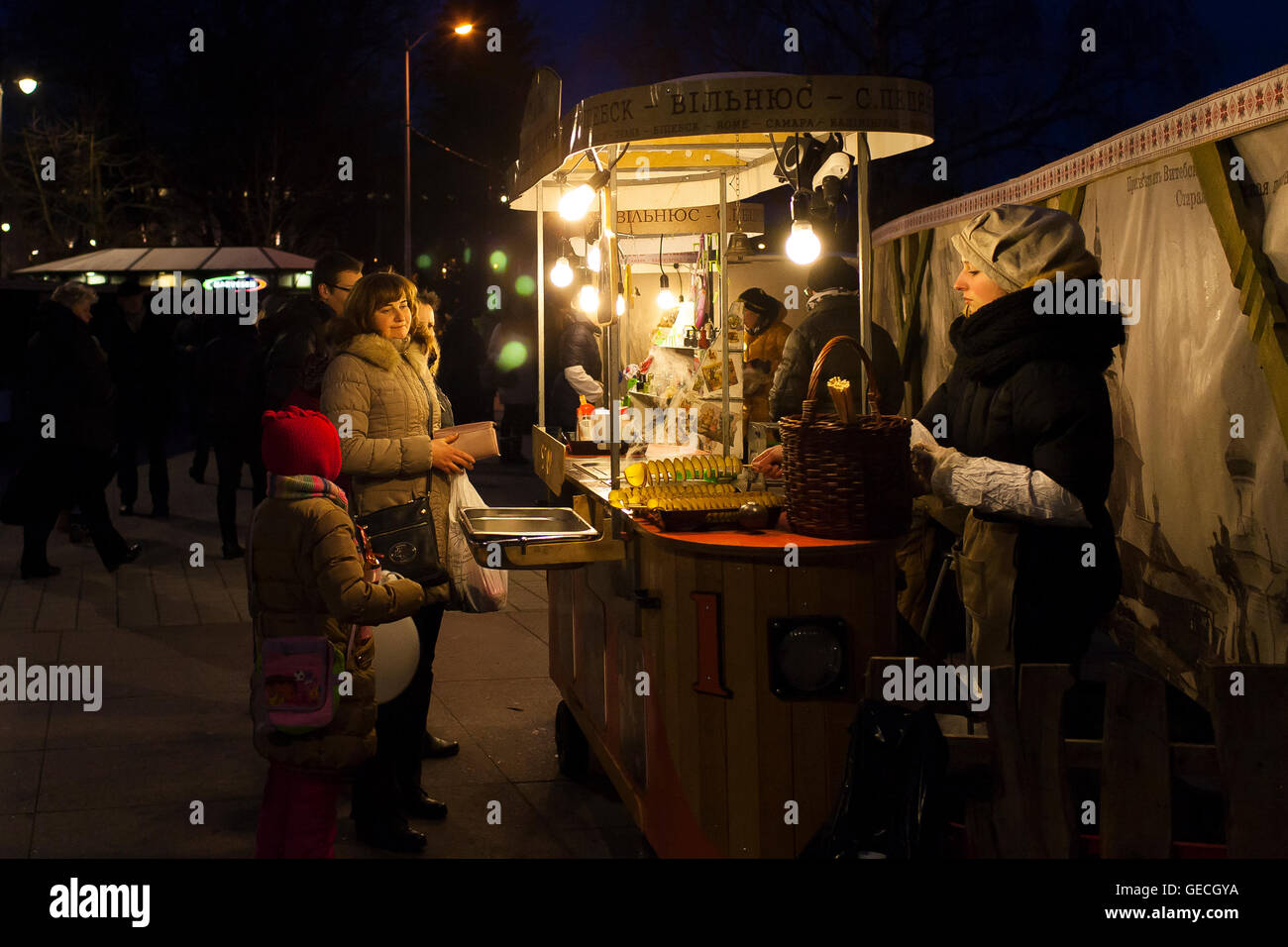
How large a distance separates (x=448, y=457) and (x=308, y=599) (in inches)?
44.1

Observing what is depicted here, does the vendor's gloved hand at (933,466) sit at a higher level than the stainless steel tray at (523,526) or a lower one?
higher

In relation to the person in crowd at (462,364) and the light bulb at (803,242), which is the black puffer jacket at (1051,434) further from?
the person in crowd at (462,364)

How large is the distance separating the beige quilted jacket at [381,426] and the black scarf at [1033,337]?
211cm

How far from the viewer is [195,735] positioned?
6348mm

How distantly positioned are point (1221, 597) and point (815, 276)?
2560mm

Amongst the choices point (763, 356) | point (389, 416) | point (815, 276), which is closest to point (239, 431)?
point (763, 356)

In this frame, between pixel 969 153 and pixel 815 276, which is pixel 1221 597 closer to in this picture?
pixel 815 276

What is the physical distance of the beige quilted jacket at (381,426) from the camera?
15.9 feet

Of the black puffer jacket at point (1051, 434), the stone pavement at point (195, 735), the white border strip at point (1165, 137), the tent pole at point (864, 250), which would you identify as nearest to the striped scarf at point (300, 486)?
the stone pavement at point (195, 735)

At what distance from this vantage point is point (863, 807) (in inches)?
126

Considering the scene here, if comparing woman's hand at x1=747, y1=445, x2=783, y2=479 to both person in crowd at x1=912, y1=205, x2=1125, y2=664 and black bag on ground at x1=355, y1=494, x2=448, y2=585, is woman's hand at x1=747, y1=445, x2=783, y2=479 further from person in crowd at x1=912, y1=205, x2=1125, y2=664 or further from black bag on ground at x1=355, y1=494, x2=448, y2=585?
black bag on ground at x1=355, y1=494, x2=448, y2=585

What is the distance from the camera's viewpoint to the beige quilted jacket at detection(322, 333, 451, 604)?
485cm
